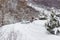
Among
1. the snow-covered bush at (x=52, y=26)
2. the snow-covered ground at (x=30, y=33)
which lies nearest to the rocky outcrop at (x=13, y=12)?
the snow-covered ground at (x=30, y=33)

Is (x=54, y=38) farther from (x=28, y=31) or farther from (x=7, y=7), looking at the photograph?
(x=7, y=7)

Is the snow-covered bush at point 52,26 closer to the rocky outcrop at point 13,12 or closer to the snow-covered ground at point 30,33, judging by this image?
the snow-covered ground at point 30,33

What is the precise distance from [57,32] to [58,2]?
1216cm

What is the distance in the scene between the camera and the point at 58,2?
67.1 feet

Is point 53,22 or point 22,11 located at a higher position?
point 53,22

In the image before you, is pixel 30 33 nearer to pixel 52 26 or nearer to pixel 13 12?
pixel 52 26

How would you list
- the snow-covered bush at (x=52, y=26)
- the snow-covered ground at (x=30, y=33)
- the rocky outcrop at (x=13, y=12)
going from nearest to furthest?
the snow-covered ground at (x=30, y=33)
the snow-covered bush at (x=52, y=26)
the rocky outcrop at (x=13, y=12)

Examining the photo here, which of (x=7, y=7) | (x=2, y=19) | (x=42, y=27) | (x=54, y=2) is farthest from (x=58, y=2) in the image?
(x=42, y=27)

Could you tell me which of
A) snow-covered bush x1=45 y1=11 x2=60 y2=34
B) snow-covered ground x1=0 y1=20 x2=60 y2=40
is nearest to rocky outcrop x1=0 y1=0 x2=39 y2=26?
snow-covered ground x1=0 y1=20 x2=60 y2=40

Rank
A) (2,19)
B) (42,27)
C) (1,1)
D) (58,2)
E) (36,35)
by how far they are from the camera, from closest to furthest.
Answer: (36,35) → (42,27) → (2,19) → (1,1) → (58,2)

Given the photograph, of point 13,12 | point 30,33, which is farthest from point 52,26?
point 13,12

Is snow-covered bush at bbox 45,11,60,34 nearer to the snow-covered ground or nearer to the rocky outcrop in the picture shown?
the snow-covered ground

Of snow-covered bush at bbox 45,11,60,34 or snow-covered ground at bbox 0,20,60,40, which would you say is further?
snow-covered bush at bbox 45,11,60,34

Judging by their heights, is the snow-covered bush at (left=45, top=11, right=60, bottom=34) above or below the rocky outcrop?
above
